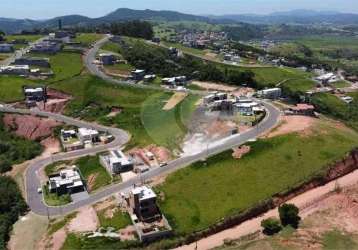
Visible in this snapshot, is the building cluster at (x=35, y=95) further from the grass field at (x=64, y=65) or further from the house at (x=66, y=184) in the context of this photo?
the house at (x=66, y=184)

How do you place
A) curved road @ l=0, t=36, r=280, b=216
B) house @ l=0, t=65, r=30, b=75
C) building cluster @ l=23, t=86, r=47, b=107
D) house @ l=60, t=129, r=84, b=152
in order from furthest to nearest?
house @ l=0, t=65, r=30, b=75 < building cluster @ l=23, t=86, r=47, b=107 < house @ l=60, t=129, r=84, b=152 < curved road @ l=0, t=36, r=280, b=216

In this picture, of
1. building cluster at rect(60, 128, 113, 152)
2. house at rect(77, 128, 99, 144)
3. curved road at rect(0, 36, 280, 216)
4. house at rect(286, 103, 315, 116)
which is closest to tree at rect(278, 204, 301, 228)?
curved road at rect(0, 36, 280, 216)

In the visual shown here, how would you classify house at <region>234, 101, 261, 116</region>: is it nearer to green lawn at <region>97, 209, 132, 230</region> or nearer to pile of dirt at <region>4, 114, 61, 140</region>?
green lawn at <region>97, 209, 132, 230</region>

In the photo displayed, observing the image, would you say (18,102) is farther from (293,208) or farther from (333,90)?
(333,90)

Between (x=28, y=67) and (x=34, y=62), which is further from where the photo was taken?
(x=34, y=62)

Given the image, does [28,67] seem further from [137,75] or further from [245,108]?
[245,108]

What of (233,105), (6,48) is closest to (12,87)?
(6,48)
